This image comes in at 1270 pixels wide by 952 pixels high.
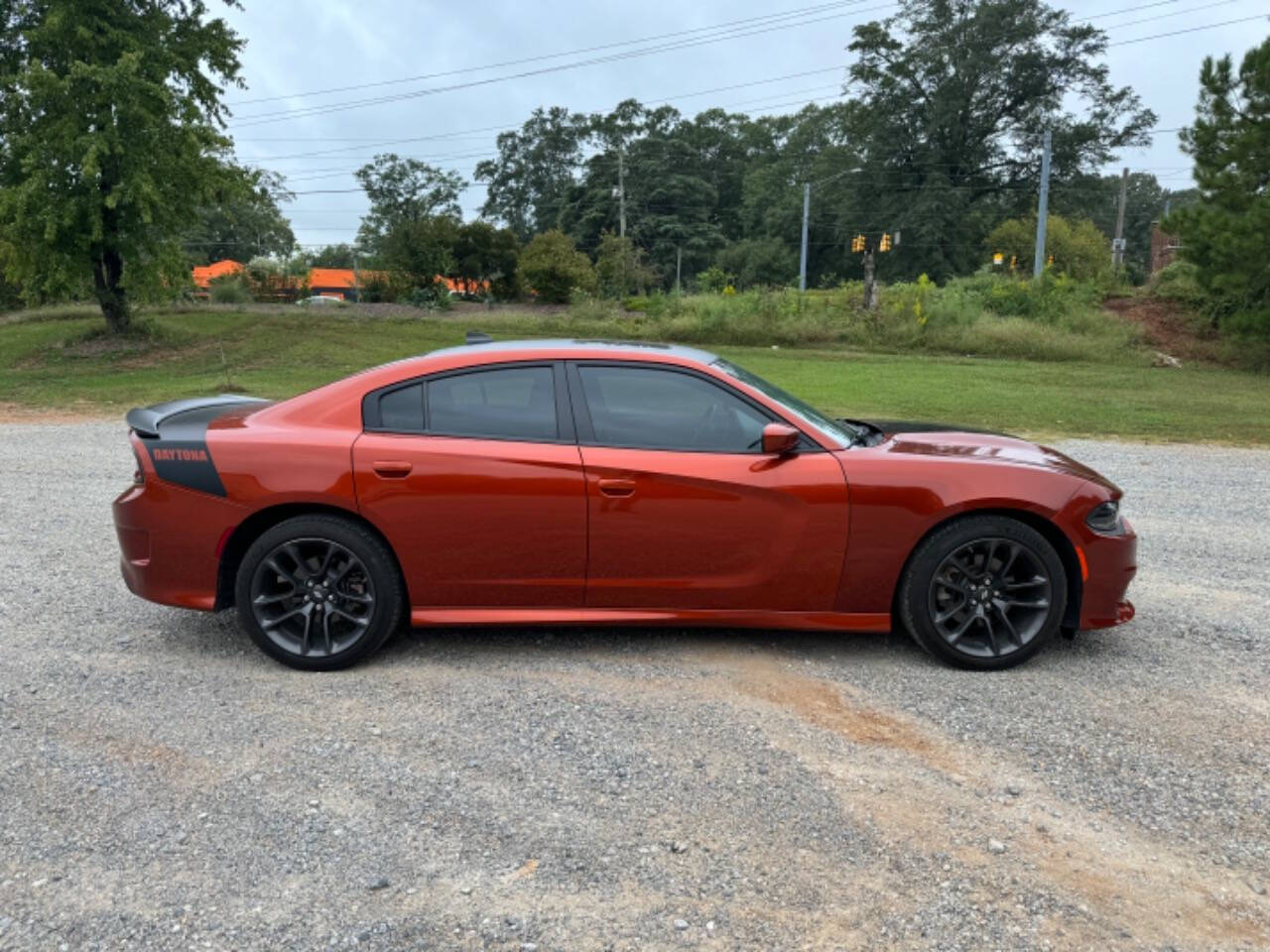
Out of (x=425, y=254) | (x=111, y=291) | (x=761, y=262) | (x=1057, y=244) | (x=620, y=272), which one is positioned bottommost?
(x=111, y=291)

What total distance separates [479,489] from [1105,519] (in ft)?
9.28

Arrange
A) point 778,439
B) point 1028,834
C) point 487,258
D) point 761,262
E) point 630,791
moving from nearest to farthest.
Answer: point 1028,834 → point 630,791 → point 778,439 → point 487,258 → point 761,262

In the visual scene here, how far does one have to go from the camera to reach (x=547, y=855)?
8.89 ft

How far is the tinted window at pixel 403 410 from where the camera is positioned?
4.14 m

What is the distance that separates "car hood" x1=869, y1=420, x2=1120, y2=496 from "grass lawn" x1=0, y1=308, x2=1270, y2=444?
7925 mm

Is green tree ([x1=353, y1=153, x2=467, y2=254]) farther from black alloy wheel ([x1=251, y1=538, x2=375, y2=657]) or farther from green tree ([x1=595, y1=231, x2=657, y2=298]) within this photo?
black alloy wheel ([x1=251, y1=538, x2=375, y2=657])

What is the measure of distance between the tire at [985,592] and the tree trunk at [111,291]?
24778 millimetres

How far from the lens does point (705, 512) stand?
3971 millimetres

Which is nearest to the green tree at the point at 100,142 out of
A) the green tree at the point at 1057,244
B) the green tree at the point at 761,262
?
the green tree at the point at 1057,244

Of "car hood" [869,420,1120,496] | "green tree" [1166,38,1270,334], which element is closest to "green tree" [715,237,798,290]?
"green tree" [1166,38,1270,334]

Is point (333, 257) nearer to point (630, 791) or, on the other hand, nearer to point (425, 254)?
point (425, 254)

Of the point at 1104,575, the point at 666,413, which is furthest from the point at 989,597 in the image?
the point at 666,413

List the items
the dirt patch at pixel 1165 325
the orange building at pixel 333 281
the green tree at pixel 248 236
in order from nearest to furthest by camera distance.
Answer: the dirt patch at pixel 1165 325, the orange building at pixel 333 281, the green tree at pixel 248 236

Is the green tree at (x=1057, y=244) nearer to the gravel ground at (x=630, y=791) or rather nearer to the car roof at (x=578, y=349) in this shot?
the car roof at (x=578, y=349)
